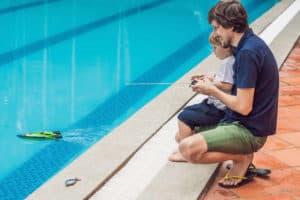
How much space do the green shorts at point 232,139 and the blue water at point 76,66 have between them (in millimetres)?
1492

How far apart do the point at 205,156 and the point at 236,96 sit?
374 millimetres

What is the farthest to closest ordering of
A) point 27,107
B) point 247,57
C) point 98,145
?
point 27,107
point 98,145
point 247,57

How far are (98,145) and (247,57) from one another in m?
1.51

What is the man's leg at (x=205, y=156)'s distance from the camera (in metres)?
3.16

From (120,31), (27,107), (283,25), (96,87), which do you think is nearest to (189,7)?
(120,31)

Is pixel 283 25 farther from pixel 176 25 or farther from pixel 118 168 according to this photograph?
pixel 118 168

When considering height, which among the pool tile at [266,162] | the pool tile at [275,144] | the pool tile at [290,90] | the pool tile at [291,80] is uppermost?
the pool tile at [291,80]

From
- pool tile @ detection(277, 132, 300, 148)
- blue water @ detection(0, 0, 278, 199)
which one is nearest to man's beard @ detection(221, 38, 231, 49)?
pool tile @ detection(277, 132, 300, 148)

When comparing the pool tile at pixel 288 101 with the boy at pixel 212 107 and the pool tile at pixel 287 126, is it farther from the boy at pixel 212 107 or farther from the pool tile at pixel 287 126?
the boy at pixel 212 107

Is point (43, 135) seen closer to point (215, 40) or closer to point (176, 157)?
point (176, 157)

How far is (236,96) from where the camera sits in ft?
9.99

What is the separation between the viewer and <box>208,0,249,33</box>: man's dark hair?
9.78 ft

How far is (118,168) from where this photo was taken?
12.0ft

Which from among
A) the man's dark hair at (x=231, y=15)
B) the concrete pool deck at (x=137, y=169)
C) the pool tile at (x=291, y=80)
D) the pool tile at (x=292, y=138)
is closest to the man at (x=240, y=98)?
the man's dark hair at (x=231, y=15)
